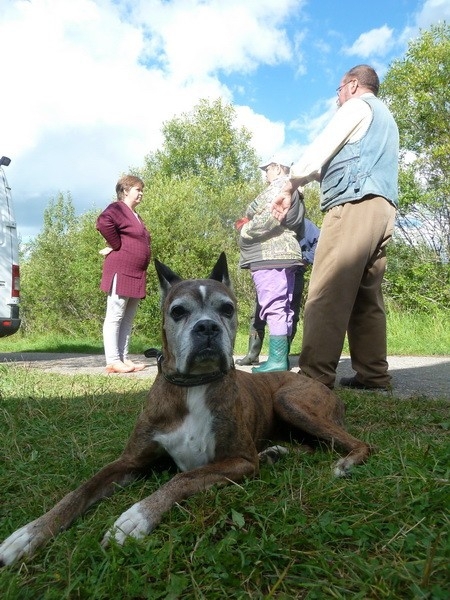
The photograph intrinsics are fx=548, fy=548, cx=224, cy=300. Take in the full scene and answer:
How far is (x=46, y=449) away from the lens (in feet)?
11.4

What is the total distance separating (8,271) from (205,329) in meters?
7.11

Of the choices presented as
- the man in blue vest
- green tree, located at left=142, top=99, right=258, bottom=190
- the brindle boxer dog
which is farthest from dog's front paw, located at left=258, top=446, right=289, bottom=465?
green tree, located at left=142, top=99, right=258, bottom=190

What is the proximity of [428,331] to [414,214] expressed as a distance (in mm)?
6697

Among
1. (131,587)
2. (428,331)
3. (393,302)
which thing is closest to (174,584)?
(131,587)

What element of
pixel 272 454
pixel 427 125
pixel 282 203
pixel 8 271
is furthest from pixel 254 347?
pixel 427 125

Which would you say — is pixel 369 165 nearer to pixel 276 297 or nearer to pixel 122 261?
pixel 276 297

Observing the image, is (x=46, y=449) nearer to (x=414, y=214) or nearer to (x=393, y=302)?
(x=393, y=302)

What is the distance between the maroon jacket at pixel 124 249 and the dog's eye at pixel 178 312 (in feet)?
14.2

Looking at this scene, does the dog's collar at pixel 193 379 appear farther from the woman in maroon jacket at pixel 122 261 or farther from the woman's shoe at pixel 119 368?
the woman's shoe at pixel 119 368

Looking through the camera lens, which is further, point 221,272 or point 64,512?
point 221,272

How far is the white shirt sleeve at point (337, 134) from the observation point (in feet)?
16.7

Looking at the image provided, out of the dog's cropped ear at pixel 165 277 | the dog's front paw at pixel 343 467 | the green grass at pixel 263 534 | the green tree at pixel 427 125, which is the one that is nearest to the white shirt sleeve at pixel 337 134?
the dog's cropped ear at pixel 165 277

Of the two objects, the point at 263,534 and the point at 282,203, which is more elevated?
the point at 282,203

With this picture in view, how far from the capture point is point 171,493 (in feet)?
7.86
